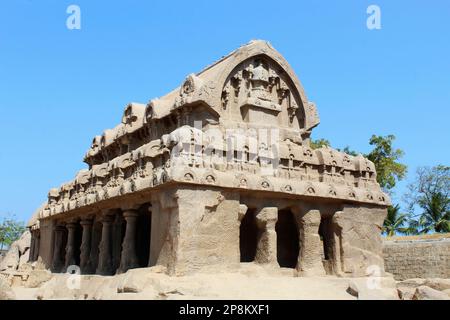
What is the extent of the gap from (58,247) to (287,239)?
10177mm

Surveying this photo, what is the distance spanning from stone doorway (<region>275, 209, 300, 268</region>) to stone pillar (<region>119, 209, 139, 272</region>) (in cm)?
450

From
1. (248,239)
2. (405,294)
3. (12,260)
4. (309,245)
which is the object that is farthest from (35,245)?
(405,294)

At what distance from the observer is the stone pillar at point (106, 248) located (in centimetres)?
1540

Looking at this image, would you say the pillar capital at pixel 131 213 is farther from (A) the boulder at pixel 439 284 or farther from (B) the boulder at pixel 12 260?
(B) the boulder at pixel 12 260

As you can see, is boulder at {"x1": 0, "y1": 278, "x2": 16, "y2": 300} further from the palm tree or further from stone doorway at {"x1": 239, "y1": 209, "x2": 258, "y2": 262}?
the palm tree

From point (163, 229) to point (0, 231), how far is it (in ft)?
158

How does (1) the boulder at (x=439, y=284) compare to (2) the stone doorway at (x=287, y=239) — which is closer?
(1) the boulder at (x=439, y=284)

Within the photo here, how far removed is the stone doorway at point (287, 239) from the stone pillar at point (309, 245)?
1604mm

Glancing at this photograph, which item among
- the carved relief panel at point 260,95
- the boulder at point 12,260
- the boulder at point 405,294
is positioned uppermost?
the carved relief panel at point 260,95

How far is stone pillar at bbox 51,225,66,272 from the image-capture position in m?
20.1

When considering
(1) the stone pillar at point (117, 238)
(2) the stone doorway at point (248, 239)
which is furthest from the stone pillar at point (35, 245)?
(2) the stone doorway at point (248, 239)

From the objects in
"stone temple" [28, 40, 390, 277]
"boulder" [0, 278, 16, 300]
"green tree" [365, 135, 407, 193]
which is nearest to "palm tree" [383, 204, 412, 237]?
"green tree" [365, 135, 407, 193]

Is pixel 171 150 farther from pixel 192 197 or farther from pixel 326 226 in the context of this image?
pixel 326 226

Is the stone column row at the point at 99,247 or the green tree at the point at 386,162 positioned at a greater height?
the green tree at the point at 386,162
